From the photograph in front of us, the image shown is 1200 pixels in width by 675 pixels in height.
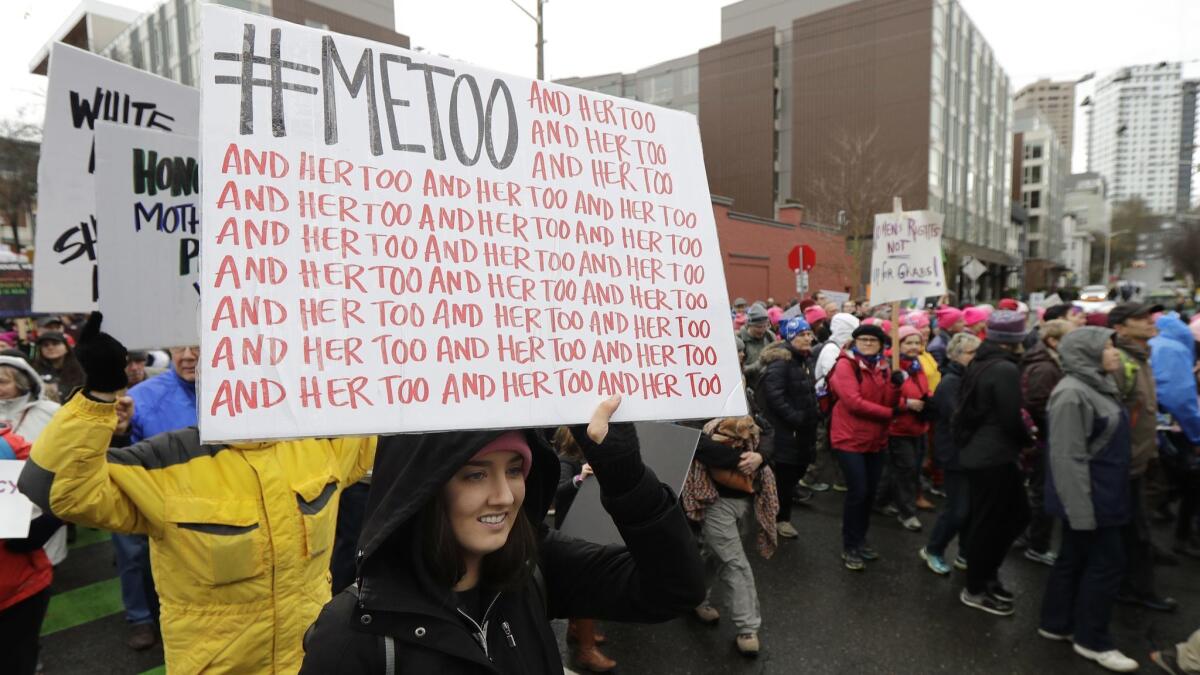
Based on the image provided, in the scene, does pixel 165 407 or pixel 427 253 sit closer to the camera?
pixel 427 253

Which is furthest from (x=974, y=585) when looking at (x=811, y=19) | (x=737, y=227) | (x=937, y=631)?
(x=811, y=19)

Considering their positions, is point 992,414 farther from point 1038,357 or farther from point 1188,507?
point 1188,507

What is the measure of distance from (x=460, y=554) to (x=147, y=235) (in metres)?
1.62

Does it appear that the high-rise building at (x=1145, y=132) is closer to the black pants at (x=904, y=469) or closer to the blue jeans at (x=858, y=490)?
the black pants at (x=904, y=469)

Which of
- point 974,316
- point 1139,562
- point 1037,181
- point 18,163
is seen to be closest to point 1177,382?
point 1139,562

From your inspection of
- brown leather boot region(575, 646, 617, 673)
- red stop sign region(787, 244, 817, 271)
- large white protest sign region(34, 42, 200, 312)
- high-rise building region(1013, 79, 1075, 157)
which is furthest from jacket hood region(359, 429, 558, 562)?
high-rise building region(1013, 79, 1075, 157)

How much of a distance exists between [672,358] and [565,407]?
0.31 m

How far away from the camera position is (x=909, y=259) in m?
6.50

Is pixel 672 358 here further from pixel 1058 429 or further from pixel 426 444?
pixel 1058 429

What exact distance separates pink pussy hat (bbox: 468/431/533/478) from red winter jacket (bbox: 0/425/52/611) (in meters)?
2.35

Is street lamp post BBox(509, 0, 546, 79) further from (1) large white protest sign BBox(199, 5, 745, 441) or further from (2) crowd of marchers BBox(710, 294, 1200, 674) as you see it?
(1) large white protest sign BBox(199, 5, 745, 441)

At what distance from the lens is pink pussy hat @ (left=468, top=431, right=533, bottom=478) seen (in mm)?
1297

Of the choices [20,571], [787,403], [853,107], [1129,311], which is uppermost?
[853,107]

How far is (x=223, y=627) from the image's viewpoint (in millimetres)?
2053
